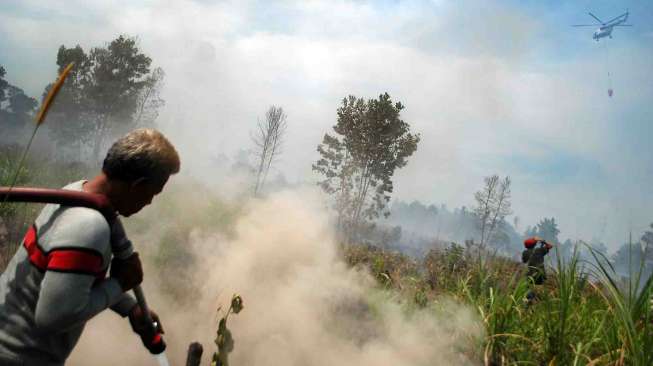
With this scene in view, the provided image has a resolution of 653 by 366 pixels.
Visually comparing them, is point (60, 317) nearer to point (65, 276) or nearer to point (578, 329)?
point (65, 276)

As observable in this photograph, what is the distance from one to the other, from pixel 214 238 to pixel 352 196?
71.1 feet

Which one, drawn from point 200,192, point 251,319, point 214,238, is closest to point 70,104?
point 200,192

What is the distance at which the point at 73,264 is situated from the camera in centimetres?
126

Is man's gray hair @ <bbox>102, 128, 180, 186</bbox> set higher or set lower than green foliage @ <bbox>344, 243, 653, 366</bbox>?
higher

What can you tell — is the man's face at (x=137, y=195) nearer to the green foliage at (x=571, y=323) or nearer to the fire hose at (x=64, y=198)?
the fire hose at (x=64, y=198)

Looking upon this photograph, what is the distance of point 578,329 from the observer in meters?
3.27

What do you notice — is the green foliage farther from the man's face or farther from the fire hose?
the fire hose

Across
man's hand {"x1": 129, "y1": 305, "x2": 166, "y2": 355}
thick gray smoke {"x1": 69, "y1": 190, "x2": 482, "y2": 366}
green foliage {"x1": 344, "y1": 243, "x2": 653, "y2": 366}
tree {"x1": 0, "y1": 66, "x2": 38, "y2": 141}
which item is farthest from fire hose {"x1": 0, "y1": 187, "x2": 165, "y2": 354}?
tree {"x1": 0, "y1": 66, "x2": 38, "y2": 141}

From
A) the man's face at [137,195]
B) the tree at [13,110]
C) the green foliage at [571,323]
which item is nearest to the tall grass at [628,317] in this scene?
the green foliage at [571,323]

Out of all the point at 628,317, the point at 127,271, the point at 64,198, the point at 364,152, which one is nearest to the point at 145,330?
the point at 127,271

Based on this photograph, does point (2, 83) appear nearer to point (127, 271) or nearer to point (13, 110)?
point (13, 110)

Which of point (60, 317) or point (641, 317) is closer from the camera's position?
point (60, 317)

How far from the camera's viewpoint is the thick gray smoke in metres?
4.23

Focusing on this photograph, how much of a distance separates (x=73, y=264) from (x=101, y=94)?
32072mm
